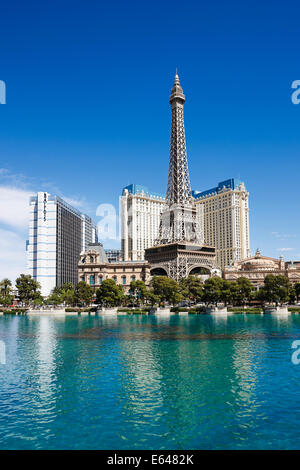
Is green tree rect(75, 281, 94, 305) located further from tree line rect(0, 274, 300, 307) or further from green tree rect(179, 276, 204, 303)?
green tree rect(179, 276, 204, 303)

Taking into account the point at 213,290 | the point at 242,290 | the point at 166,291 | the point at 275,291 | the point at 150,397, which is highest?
the point at 213,290

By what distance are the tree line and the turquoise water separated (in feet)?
282

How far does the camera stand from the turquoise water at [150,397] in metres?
24.9

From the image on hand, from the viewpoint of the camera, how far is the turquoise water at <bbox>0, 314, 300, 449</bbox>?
24.9 m

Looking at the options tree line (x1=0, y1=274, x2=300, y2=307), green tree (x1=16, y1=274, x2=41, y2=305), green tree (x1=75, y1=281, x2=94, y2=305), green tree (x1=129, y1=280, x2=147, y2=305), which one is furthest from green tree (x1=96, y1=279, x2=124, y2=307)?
green tree (x1=16, y1=274, x2=41, y2=305)

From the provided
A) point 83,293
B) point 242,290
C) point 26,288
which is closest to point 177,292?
point 242,290

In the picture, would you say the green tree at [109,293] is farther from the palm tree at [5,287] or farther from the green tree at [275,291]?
the green tree at [275,291]

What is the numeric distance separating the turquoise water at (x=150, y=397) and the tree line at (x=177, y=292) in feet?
282

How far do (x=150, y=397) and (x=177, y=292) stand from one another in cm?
12553

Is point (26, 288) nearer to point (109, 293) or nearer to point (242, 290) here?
point (109, 293)

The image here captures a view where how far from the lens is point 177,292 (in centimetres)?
15788

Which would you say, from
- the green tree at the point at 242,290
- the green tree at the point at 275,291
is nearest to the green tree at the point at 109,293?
the green tree at the point at 242,290

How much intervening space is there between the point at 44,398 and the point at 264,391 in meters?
18.8
